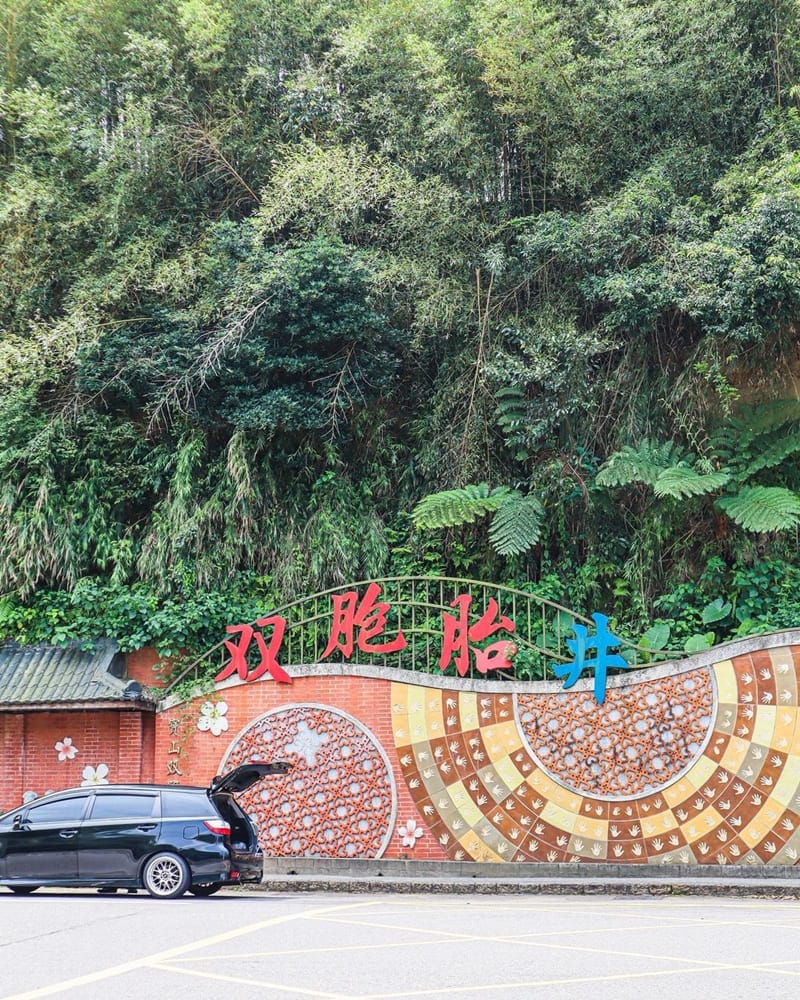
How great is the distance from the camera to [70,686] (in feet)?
53.8

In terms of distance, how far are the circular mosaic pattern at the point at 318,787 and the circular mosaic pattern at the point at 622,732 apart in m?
2.24

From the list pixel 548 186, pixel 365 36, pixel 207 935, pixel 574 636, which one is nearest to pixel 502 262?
pixel 548 186

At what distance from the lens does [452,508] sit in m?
16.3

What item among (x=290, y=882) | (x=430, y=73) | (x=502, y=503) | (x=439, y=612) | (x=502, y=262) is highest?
(x=430, y=73)

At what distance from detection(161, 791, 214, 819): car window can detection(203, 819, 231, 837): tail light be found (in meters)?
0.10

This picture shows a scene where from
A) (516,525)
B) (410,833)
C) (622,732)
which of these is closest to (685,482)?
(516,525)

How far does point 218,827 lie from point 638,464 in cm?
768

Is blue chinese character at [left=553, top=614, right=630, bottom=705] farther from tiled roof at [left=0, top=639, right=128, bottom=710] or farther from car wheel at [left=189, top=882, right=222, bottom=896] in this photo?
tiled roof at [left=0, top=639, right=128, bottom=710]

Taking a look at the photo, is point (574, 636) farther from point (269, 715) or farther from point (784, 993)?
point (784, 993)

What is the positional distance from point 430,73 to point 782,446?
7882 millimetres

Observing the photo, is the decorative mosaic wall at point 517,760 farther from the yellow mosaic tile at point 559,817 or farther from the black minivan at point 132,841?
the black minivan at point 132,841

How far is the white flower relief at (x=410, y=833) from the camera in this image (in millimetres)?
15062

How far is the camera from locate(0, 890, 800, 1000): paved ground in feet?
20.9

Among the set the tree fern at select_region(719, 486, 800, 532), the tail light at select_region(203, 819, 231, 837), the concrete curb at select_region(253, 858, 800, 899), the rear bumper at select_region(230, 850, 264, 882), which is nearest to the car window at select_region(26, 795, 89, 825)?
the tail light at select_region(203, 819, 231, 837)
